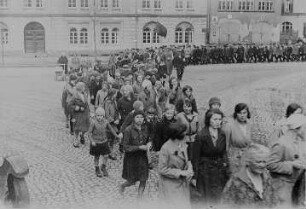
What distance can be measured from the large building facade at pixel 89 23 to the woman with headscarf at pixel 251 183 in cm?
3291

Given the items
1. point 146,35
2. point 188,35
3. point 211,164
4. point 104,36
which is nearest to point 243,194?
point 211,164

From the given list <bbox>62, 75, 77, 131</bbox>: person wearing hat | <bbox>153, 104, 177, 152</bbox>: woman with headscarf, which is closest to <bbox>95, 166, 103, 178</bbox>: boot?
<bbox>153, 104, 177, 152</bbox>: woman with headscarf

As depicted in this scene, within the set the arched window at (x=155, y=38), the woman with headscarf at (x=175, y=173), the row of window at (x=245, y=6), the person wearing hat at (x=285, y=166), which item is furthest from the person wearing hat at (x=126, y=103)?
the row of window at (x=245, y=6)

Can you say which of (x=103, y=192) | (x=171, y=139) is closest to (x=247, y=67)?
(x=103, y=192)

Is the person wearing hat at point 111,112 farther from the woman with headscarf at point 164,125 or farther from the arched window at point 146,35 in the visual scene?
the arched window at point 146,35

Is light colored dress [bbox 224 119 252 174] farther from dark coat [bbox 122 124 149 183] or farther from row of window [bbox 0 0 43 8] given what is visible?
row of window [bbox 0 0 43 8]

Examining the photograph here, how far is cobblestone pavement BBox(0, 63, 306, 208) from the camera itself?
331 inches

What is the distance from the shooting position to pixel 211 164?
6762 mm

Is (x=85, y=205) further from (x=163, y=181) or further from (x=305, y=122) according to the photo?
(x=305, y=122)

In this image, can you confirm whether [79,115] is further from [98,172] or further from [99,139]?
[98,172]

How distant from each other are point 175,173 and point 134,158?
7.16 feet

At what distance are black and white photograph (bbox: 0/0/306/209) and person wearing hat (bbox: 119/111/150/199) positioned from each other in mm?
16

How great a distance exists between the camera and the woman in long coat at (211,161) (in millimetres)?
6762

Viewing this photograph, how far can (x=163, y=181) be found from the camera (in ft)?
19.9
